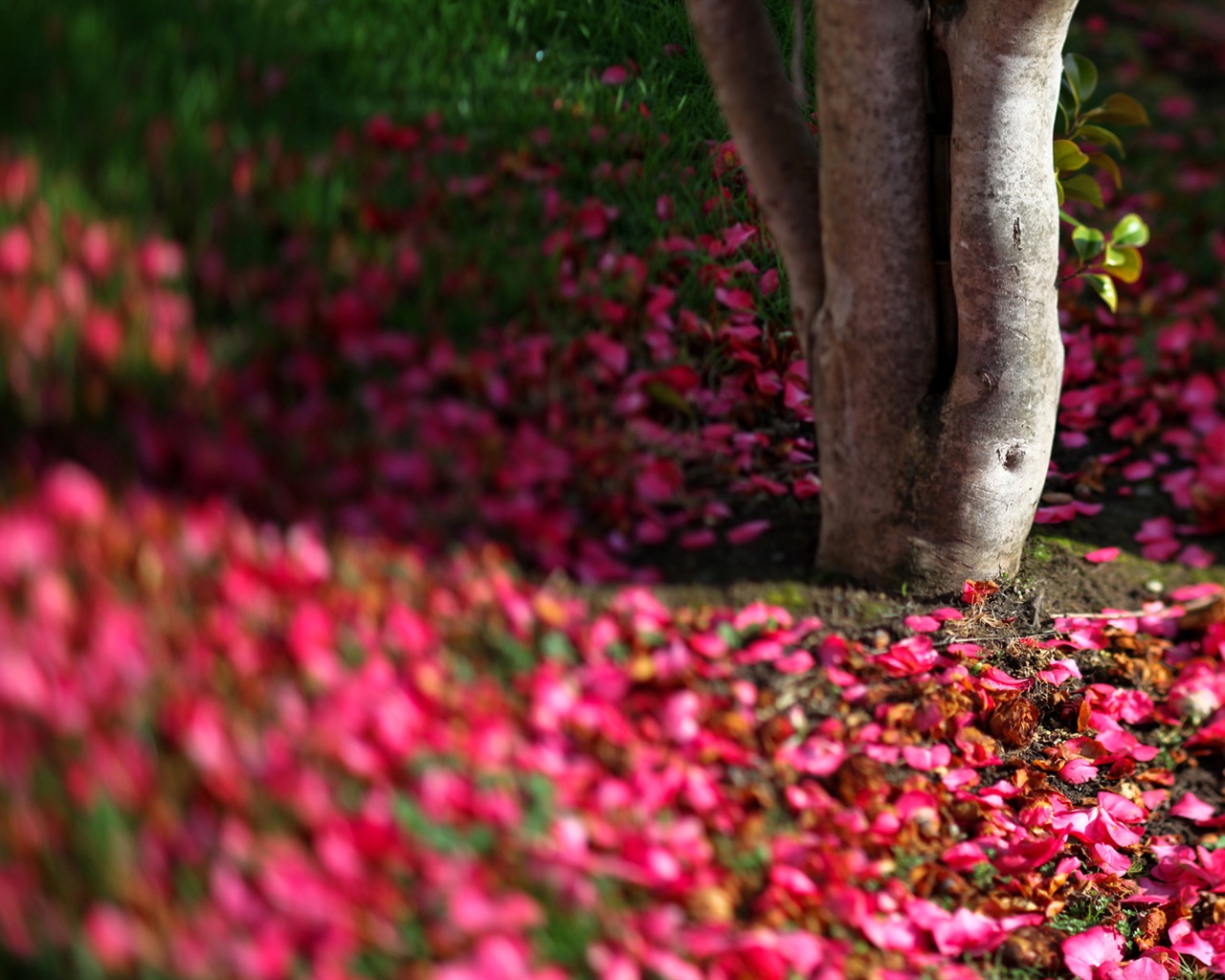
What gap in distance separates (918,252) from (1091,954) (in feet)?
4.74

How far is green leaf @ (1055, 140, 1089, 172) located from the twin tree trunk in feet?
1.20

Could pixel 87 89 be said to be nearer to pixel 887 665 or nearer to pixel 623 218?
pixel 623 218

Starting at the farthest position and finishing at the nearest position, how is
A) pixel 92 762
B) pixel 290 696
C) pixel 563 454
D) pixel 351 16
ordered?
pixel 351 16, pixel 563 454, pixel 290 696, pixel 92 762

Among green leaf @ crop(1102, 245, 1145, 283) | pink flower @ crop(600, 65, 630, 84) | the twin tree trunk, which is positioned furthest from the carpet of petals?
green leaf @ crop(1102, 245, 1145, 283)

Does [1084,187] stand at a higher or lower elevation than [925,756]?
higher

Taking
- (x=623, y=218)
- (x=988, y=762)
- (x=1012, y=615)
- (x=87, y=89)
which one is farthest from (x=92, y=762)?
(x=623, y=218)

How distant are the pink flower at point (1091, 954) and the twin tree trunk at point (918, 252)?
0.85 meters

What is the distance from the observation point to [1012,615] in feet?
9.40

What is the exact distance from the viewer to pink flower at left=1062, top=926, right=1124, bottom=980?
88.5 inches

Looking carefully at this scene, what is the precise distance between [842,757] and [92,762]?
1409 millimetres

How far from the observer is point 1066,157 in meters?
2.94

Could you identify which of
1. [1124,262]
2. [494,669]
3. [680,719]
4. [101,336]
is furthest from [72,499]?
[1124,262]

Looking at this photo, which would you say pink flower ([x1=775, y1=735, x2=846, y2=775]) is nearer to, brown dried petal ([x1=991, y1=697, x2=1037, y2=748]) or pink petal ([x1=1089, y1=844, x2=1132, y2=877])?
brown dried petal ([x1=991, y1=697, x2=1037, y2=748])

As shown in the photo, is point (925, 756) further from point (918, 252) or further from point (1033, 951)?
point (918, 252)
